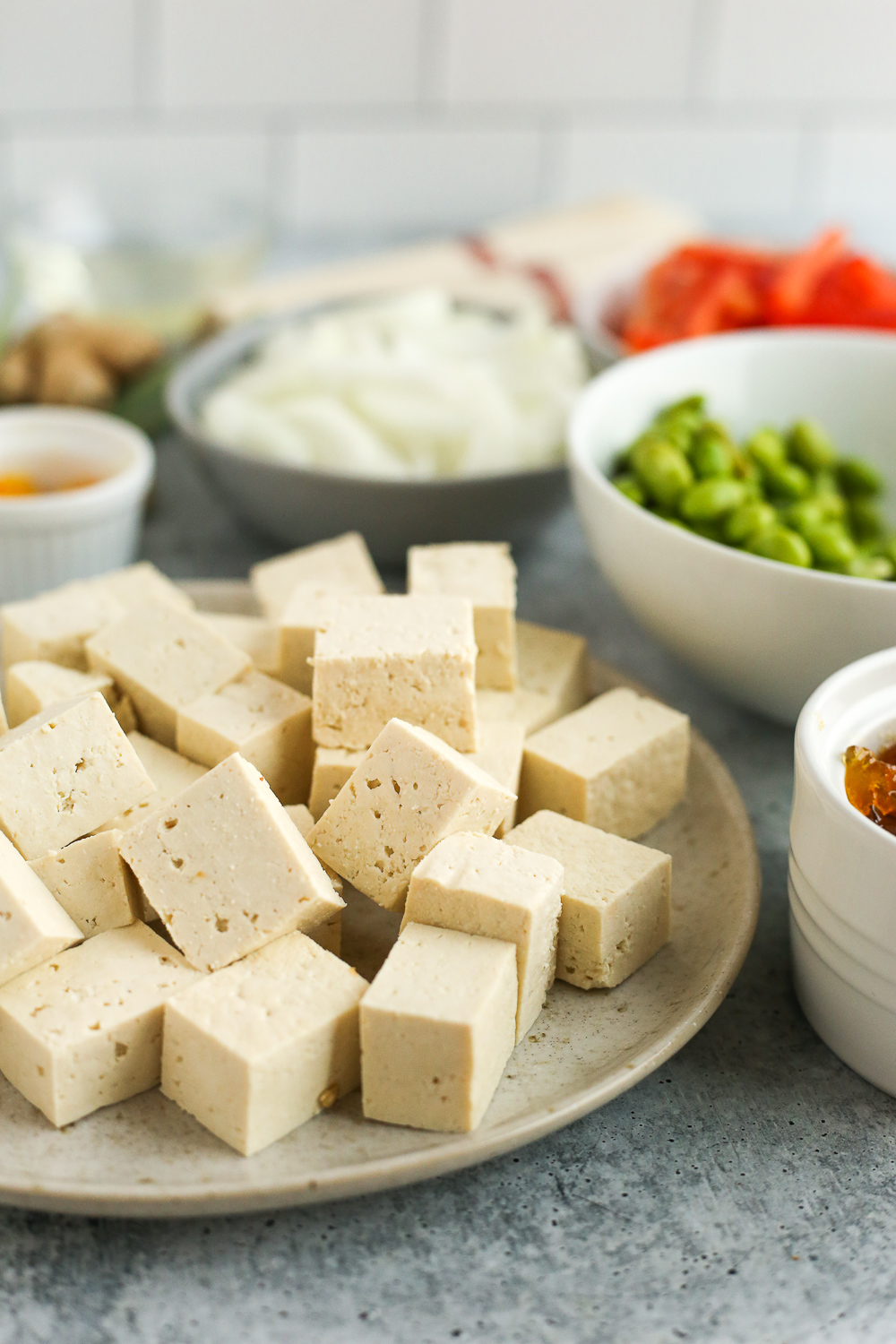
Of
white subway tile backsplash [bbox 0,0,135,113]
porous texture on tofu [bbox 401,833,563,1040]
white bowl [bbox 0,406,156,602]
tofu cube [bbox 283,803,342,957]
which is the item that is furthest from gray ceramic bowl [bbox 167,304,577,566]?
white subway tile backsplash [bbox 0,0,135,113]

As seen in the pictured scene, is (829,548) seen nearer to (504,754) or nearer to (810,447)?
(810,447)

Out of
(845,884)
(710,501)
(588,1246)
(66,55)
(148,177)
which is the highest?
(66,55)

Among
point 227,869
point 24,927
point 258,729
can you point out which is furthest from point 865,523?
point 24,927

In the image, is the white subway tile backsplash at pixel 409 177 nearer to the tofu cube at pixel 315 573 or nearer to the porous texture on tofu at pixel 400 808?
the tofu cube at pixel 315 573

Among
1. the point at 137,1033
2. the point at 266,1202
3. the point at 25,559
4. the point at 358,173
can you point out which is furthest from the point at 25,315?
the point at 266,1202

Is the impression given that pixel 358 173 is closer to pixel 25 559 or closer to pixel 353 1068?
pixel 25 559

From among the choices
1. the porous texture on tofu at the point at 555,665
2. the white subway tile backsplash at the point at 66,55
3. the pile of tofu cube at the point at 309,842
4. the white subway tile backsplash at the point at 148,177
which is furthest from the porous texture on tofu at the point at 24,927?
the white subway tile backsplash at the point at 66,55
